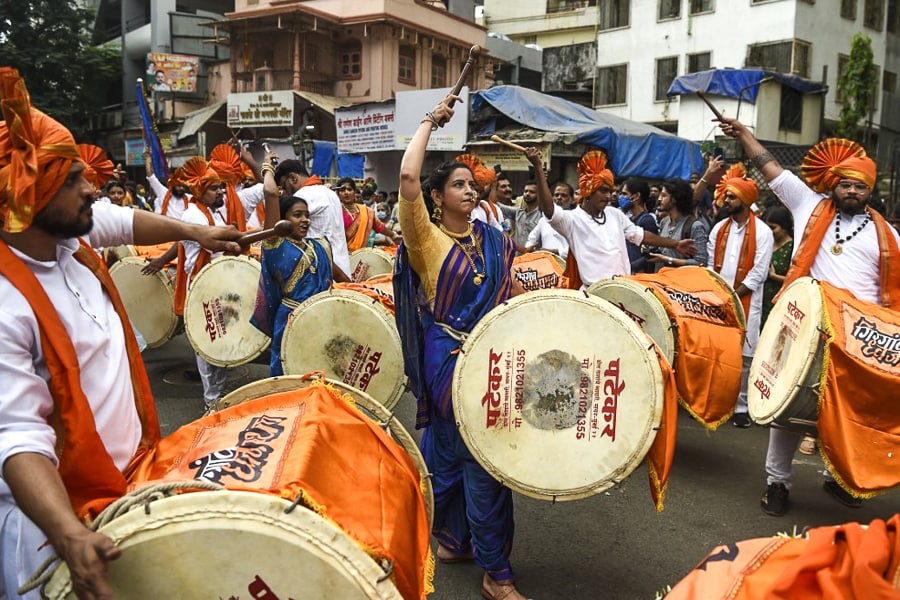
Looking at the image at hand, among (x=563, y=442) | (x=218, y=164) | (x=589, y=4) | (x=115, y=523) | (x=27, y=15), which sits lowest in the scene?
(x=563, y=442)

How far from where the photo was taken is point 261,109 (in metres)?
25.5

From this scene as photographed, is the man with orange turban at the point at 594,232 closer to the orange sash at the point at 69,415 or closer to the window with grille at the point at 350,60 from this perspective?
the orange sash at the point at 69,415

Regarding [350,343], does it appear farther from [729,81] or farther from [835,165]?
[729,81]

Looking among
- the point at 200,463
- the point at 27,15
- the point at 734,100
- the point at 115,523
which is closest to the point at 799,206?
the point at 200,463

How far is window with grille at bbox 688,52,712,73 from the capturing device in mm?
26875

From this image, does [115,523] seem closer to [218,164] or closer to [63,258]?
[63,258]

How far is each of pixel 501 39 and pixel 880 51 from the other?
15018 mm

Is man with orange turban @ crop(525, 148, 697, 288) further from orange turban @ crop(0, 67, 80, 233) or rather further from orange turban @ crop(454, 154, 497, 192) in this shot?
orange turban @ crop(0, 67, 80, 233)

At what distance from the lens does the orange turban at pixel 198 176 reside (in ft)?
22.5

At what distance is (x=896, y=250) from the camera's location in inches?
168

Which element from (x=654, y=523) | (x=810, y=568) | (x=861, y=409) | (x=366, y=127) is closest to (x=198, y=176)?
(x=654, y=523)

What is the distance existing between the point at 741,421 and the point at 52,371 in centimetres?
559

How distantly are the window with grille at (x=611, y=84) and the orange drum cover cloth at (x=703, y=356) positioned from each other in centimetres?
2594

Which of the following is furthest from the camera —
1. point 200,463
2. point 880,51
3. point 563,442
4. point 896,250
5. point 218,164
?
point 880,51
